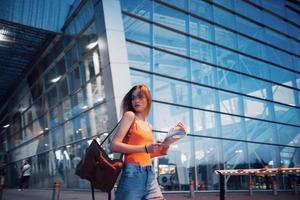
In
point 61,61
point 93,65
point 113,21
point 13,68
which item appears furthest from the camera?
point 13,68

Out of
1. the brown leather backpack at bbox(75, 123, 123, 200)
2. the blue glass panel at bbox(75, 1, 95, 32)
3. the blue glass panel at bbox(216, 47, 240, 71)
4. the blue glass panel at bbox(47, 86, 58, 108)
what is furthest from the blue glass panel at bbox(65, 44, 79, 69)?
the brown leather backpack at bbox(75, 123, 123, 200)

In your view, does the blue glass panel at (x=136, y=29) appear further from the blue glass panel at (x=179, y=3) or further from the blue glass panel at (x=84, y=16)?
the blue glass panel at (x=179, y=3)

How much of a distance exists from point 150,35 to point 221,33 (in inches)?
225

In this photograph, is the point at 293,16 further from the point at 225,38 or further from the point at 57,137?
the point at 57,137

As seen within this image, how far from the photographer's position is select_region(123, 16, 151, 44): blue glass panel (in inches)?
584

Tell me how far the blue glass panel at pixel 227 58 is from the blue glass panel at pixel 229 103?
1742mm

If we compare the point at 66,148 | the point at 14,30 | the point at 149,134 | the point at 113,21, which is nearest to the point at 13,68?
the point at 14,30

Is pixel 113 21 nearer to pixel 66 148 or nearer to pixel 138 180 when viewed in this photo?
pixel 66 148

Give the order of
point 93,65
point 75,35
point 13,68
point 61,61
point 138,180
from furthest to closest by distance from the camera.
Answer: point 13,68 → point 61,61 → point 75,35 → point 93,65 → point 138,180

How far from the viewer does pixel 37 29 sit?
59.0 feet

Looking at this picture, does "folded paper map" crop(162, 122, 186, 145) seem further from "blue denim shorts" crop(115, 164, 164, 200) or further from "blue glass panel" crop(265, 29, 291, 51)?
"blue glass panel" crop(265, 29, 291, 51)

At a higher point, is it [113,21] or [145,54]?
[113,21]

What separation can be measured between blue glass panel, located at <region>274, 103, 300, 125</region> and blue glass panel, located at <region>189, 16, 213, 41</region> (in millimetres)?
6574

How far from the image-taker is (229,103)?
18.7 meters
